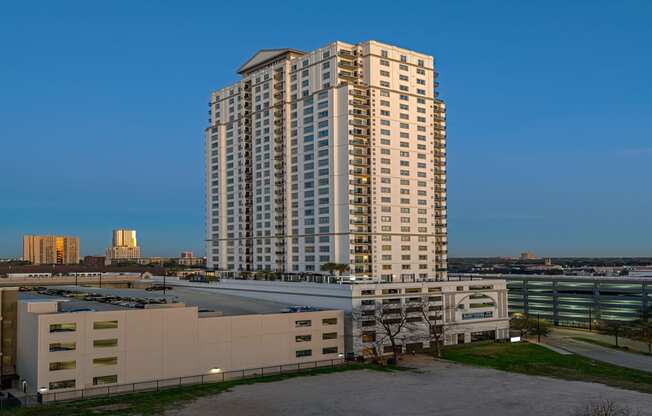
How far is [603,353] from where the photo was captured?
114 meters

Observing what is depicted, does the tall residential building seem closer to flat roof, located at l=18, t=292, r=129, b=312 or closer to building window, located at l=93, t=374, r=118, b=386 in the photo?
flat roof, located at l=18, t=292, r=129, b=312

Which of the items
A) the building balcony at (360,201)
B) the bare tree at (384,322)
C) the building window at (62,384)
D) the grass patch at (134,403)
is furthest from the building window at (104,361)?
the building balcony at (360,201)

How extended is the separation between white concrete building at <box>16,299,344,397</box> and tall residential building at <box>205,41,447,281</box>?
144 ft

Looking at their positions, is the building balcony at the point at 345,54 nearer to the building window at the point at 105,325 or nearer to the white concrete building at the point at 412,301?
the white concrete building at the point at 412,301

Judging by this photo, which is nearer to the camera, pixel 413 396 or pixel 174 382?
pixel 413 396

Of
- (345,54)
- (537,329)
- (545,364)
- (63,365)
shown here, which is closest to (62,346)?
(63,365)

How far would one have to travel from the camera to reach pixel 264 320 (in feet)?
303

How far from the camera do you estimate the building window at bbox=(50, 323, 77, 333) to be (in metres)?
75.8

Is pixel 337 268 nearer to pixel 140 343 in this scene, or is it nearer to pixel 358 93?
pixel 358 93

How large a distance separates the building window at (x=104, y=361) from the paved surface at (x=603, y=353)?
80964mm

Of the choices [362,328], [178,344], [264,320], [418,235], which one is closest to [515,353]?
[362,328]

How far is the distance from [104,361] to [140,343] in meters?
5.08

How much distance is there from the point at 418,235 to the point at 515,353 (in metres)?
40.3

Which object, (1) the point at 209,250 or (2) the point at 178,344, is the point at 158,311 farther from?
(1) the point at 209,250
